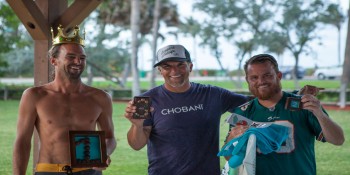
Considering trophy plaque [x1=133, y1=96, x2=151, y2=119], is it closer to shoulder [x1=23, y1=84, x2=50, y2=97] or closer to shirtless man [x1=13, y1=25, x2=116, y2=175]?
shirtless man [x1=13, y1=25, x2=116, y2=175]

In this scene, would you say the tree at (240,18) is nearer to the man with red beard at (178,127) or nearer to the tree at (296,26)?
the tree at (296,26)

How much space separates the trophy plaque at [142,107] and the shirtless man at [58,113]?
0.43 m

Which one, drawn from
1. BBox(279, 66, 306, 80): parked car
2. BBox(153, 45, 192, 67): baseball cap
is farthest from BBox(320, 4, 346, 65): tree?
BBox(153, 45, 192, 67): baseball cap

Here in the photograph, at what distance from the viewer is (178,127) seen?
9.47 ft

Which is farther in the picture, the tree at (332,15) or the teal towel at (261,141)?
the tree at (332,15)

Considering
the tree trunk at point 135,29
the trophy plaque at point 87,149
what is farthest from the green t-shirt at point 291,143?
the tree trunk at point 135,29

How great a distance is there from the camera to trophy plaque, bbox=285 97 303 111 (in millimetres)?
2408

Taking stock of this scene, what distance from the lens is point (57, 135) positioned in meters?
2.88

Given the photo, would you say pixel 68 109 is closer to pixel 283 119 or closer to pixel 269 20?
pixel 283 119

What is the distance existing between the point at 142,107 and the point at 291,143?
0.77 metres

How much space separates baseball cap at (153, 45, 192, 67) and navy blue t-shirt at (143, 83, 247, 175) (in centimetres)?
19

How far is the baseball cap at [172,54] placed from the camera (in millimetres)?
2922

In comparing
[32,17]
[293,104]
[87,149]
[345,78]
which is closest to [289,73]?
[345,78]

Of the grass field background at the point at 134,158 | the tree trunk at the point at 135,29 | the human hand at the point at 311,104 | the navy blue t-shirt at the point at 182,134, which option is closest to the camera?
the human hand at the point at 311,104
